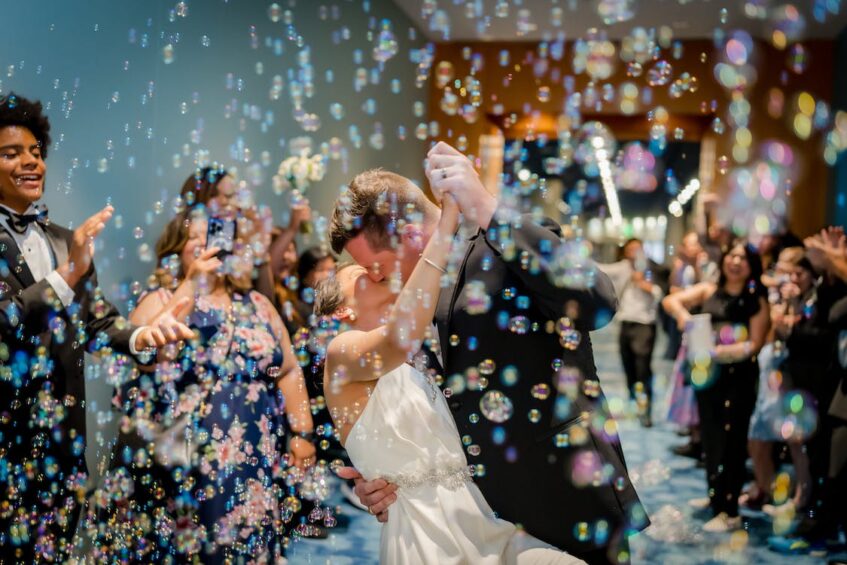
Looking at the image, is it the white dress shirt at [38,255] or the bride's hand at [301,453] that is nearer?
the white dress shirt at [38,255]

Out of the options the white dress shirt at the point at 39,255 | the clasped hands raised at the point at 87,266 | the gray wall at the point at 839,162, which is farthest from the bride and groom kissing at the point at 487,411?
the gray wall at the point at 839,162

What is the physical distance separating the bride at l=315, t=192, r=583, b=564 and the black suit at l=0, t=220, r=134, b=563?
121cm

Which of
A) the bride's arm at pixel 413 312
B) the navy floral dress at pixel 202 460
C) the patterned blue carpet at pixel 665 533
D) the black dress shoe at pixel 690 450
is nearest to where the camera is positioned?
the bride's arm at pixel 413 312

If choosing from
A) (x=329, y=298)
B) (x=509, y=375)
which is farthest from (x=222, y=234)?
(x=509, y=375)

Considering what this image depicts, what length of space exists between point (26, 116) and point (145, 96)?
96 centimetres

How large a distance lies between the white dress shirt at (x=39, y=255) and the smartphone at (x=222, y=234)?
2.11ft

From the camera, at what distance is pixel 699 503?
443 centimetres

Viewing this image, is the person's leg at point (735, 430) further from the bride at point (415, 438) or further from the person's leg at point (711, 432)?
the bride at point (415, 438)

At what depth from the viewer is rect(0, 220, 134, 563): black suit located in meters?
2.21

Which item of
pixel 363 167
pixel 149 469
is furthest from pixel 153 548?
pixel 363 167

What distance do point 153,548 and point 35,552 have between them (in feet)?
1.50

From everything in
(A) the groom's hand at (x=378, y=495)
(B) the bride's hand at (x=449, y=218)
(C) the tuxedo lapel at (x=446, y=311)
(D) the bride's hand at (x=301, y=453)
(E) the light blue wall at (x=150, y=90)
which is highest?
(E) the light blue wall at (x=150, y=90)

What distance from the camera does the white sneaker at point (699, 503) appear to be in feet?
14.3

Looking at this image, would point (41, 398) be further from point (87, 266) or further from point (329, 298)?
point (329, 298)
